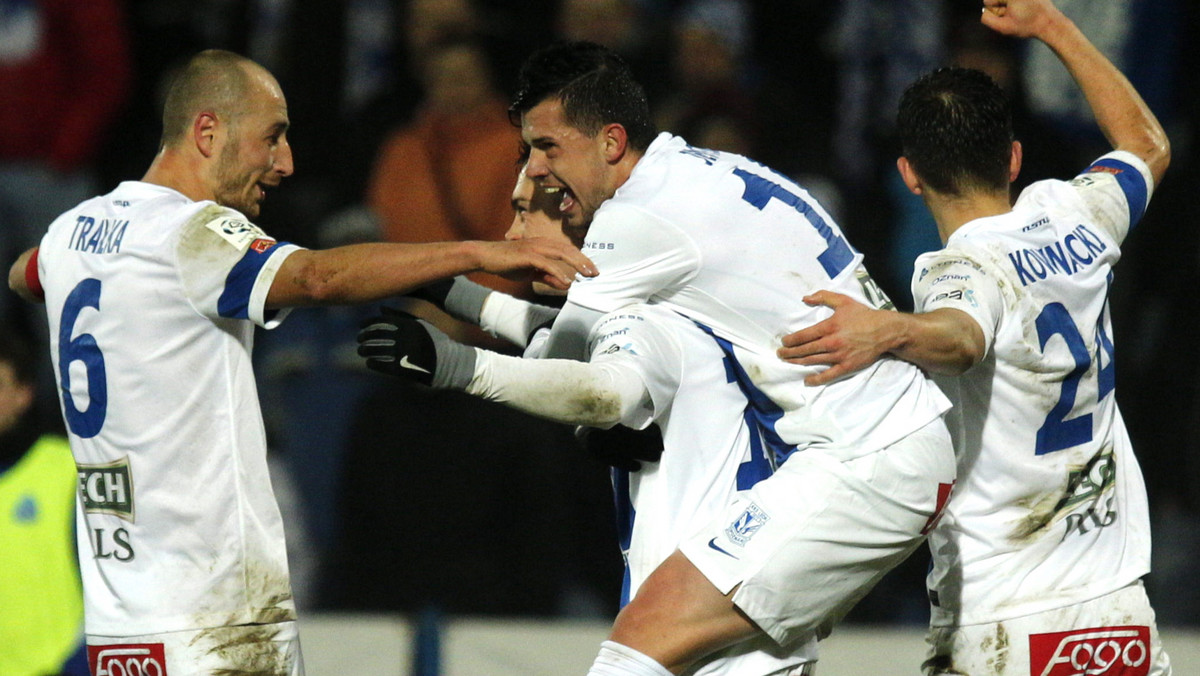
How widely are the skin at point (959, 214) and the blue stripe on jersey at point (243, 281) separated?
1278 mm

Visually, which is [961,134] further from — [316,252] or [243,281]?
[243,281]

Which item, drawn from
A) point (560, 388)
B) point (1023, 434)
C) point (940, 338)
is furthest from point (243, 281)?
point (1023, 434)

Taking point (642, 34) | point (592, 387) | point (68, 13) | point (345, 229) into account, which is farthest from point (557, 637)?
point (68, 13)

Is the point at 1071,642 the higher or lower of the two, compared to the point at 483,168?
lower

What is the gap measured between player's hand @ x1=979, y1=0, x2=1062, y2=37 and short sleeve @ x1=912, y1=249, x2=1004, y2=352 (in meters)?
0.99

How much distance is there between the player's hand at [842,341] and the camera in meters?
3.32

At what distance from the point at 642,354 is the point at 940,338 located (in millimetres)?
710

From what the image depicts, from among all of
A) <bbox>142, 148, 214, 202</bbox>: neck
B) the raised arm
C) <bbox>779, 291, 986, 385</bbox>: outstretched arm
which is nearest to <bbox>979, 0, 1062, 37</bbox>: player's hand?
the raised arm

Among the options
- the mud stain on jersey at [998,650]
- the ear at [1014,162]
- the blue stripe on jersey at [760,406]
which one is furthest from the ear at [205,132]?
the mud stain on jersey at [998,650]

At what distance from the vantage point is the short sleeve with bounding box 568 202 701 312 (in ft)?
11.5

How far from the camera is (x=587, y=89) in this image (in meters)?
3.87

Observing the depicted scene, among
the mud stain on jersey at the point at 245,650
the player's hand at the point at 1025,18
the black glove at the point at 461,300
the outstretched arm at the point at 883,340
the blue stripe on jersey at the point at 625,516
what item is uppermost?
the player's hand at the point at 1025,18

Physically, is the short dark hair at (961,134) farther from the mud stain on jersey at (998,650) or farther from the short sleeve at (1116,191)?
the mud stain on jersey at (998,650)

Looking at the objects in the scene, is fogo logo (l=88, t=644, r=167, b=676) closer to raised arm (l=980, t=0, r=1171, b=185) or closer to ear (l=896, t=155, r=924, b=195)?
ear (l=896, t=155, r=924, b=195)
